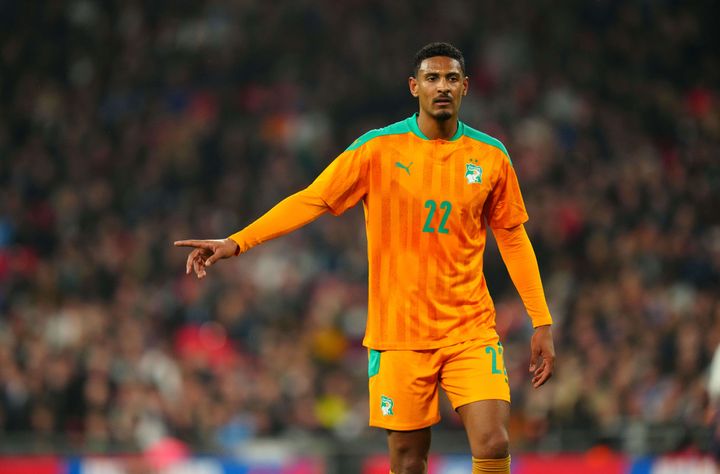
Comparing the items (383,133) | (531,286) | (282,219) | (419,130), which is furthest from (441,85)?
(531,286)

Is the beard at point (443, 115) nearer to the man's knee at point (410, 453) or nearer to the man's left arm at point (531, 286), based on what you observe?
the man's left arm at point (531, 286)

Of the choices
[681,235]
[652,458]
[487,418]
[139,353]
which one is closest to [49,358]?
[139,353]

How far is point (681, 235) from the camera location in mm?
13211

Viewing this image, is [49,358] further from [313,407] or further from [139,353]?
[313,407]

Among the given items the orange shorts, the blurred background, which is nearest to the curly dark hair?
the orange shorts

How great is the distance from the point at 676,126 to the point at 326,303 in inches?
197

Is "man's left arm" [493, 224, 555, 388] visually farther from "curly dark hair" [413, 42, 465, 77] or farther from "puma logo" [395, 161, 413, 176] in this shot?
"curly dark hair" [413, 42, 465, 77]

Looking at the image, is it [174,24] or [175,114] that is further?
[174,24]

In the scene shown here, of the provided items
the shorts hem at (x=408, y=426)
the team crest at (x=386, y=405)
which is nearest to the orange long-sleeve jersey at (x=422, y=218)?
the team crest at (x=386, y=405)

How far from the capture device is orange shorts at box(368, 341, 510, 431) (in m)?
5.79

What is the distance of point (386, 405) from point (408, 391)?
0.13 meters

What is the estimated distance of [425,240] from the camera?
5.83 m

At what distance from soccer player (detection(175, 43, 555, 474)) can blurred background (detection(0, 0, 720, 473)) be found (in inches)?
179

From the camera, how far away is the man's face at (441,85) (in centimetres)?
572
